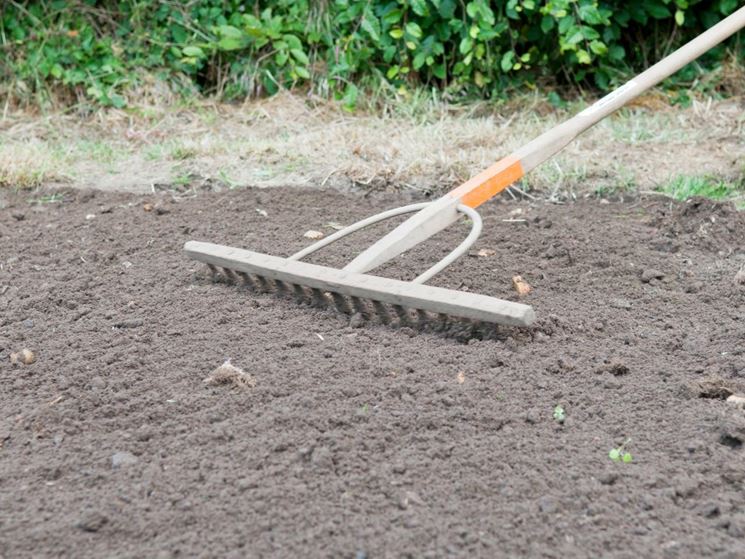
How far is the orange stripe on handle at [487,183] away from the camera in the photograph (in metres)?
3.16

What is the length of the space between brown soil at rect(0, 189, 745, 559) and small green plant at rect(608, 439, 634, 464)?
0.02 metres

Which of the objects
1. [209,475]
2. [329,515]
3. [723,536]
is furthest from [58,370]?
[723,536]

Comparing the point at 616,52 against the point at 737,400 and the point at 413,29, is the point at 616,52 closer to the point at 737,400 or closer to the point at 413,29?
the point at 413,29

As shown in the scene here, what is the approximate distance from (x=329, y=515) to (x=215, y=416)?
53cm

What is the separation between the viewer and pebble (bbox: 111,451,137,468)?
2.32 meters

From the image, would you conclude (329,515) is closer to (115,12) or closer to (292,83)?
(292,83)

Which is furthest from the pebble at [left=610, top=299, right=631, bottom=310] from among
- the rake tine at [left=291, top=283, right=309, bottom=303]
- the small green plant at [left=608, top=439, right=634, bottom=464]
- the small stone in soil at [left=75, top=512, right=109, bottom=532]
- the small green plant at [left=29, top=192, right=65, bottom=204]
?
the small green plant at [left=29, top=192, right=65, bottom=204]

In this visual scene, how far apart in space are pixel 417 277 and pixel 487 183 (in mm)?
388

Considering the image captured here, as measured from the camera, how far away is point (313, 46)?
5770 millimetres

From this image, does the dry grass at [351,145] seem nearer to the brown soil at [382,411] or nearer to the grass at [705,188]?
the grass at [705,188]

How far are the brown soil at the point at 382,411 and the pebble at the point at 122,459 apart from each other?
0.04 feet

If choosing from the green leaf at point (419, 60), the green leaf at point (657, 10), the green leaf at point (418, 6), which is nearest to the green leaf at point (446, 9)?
the green leaf at point (418, 6)

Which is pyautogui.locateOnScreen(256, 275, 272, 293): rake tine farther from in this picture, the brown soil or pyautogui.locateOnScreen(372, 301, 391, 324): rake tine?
pyautogui.locateOnScreen(372, 301, 391, 324): rake tine

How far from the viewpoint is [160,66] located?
5.86m
